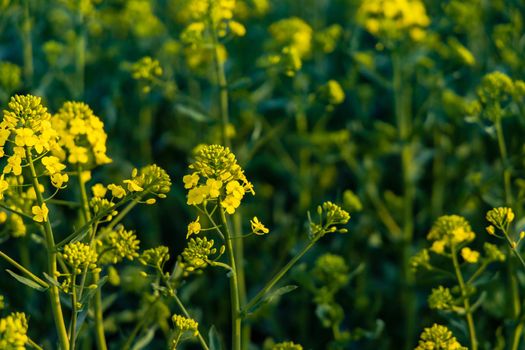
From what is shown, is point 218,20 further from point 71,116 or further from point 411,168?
point 411,168

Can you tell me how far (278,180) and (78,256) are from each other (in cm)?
296

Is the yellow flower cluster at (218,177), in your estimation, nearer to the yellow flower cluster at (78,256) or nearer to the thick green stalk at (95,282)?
the yellow flower cluster at (78,256)

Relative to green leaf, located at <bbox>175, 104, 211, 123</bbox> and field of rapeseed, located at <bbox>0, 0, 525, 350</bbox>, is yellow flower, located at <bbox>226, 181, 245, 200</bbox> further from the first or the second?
green leaf, located at <bbox>175, 104, 211, 123</bbox>

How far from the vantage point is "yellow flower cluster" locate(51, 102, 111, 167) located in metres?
2.97

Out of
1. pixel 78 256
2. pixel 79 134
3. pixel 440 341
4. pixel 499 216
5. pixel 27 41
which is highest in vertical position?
pixel 27 41

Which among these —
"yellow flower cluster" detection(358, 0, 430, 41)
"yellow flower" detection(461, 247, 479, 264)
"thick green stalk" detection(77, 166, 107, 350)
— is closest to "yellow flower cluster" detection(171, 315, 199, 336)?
"thick green stalk" detection(77, 166, 107, 350)

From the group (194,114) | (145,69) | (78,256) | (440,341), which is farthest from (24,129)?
(440,341)

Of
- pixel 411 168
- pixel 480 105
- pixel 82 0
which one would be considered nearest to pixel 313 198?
pixel 411 168

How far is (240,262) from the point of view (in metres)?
3.84

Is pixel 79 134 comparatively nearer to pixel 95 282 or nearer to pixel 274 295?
pixel 95 282

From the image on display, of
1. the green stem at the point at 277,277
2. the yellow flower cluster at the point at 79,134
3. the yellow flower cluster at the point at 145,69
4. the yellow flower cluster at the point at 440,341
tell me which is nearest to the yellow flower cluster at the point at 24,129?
the yellow flower cluster at the point at 79,134

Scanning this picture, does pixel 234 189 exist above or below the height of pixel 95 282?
above

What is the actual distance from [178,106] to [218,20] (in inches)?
20.1

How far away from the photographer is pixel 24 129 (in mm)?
2520
